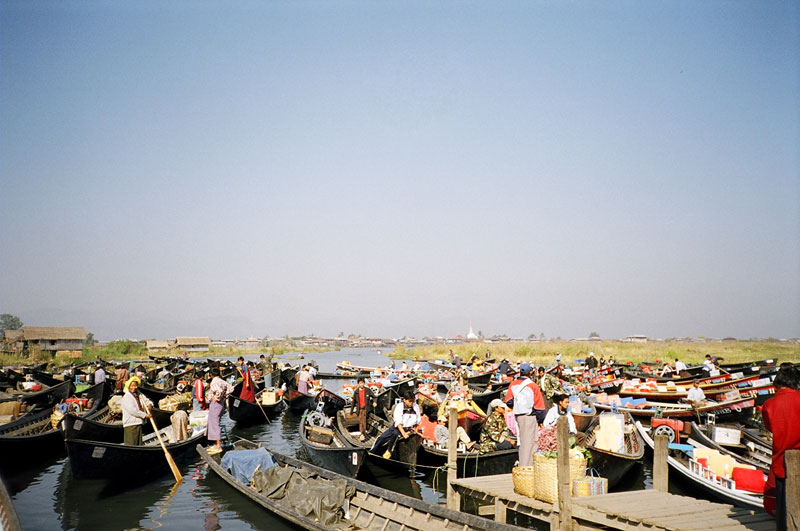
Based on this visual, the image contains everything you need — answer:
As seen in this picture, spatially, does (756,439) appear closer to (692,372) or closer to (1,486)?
(1,486)

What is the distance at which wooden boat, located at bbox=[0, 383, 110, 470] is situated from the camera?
49.2ft

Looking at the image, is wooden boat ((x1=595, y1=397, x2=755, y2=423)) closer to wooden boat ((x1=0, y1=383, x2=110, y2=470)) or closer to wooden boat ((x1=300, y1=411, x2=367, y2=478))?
wooden boat ((x1=300, y1=411, x2=367, y2=478))

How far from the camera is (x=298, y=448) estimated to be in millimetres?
19375

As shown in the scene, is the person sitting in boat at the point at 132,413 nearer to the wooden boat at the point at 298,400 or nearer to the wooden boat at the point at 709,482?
the wooden boat at the point at 709,482

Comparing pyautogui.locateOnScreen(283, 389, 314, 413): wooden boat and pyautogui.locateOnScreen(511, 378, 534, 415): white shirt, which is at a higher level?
pyautogui.locateOnScreen(511, 378, 534, 415): white shirt

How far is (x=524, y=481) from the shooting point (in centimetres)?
864

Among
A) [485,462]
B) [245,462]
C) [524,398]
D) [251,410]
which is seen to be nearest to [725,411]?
[485,462]

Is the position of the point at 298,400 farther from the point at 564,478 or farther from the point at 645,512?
the point at 645,512

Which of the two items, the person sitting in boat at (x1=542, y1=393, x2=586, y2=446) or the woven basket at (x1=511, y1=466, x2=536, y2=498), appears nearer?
the woven basket at (x1=511, y1=466, x2=536, y2=498)

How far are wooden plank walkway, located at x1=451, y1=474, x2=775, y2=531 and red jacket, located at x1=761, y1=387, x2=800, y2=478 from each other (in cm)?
124

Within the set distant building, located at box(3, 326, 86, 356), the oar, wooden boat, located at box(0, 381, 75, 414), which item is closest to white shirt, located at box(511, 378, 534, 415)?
the oar

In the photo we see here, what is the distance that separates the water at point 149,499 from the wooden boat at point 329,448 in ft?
4.44

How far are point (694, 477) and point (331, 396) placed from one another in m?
16.6

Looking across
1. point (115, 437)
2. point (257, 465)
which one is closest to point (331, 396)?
point (115, 437)
